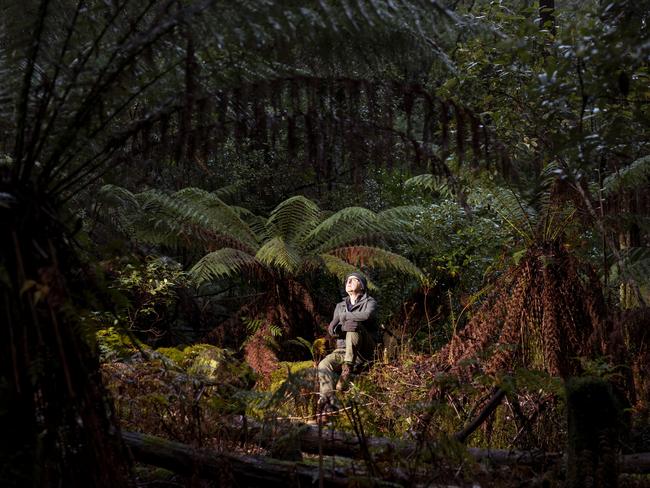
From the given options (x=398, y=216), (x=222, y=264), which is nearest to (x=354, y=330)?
(x=222, y=264)

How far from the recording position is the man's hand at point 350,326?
6484 millimetres

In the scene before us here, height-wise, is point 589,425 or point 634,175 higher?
point 634,175

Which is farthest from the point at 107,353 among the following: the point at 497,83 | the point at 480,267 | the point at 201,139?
the point at 480,267

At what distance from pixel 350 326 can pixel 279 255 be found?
51.8 inches

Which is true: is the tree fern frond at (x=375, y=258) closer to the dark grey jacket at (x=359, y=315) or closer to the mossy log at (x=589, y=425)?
the dark grey jacket at (x=359, y=315)

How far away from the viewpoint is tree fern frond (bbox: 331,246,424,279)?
7.66 metres

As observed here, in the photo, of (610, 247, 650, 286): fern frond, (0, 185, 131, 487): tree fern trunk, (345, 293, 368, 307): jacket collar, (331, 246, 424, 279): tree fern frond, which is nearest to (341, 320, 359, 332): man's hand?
(345, 293, 368, 307): jacket collar

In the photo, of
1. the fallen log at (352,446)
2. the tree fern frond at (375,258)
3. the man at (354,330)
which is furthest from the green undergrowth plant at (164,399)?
the tree fern frond at (375,258)

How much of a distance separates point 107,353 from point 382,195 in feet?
19.6

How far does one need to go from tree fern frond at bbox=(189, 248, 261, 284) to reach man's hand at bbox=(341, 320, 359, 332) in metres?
1.52

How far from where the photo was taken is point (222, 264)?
24.1ft

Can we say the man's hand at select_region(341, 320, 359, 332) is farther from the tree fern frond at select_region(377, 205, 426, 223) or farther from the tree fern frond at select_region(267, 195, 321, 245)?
the tree fern frond at select_region(267, 195, 321, 245)

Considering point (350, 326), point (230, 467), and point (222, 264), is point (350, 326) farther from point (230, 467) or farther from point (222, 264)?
point (230, 467)

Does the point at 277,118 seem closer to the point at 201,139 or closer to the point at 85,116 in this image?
the point at 201,139
